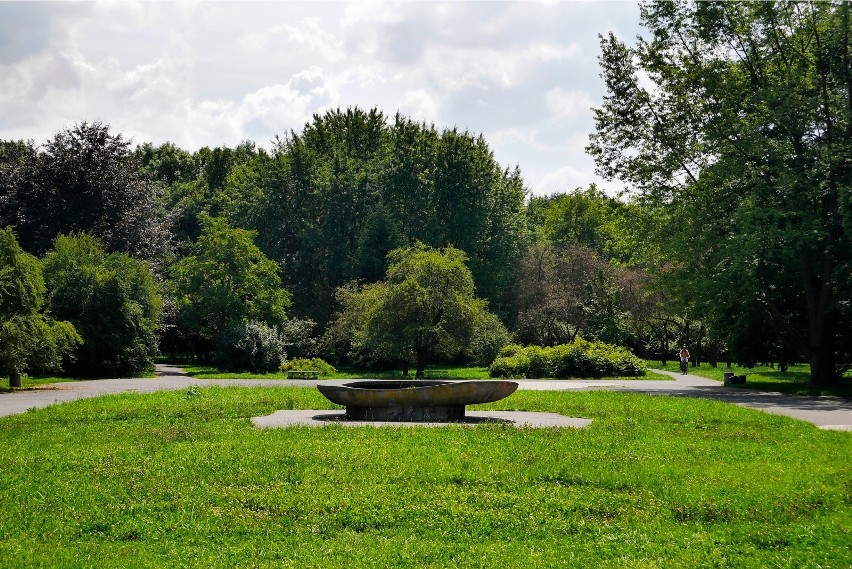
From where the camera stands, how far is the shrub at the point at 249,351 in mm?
39375

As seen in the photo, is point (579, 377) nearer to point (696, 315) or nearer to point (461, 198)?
point (696, 315)

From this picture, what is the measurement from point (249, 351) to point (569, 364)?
1533cm

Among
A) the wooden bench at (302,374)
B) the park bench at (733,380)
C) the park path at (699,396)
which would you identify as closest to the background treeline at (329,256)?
the park bench at (733,380)

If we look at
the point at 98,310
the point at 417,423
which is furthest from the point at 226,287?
the point at 417,423

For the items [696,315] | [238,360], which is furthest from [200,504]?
[238,360]

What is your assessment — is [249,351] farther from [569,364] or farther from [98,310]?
[569,364]

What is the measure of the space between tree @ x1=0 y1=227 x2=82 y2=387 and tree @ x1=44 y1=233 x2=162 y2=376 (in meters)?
6.08

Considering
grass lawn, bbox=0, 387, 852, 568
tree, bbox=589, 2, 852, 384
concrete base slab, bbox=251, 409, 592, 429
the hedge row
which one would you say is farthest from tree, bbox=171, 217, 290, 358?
grass lawn, bbox=0, 387, 852, 568

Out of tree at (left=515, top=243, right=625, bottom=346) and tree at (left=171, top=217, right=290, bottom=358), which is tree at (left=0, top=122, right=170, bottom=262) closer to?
tree at (left=171, top=217, right=290, bottom=358)

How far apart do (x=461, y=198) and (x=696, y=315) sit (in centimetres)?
2327

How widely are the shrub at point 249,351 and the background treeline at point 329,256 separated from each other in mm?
98

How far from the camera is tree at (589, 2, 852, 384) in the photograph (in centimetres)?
2692

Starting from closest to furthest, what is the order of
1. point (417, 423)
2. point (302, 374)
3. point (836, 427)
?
point (836, 427)
point (417, 423)
point (302, 374)

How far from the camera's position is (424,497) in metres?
9.11
